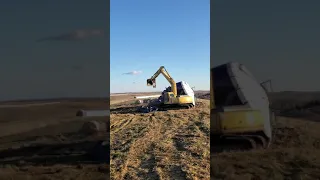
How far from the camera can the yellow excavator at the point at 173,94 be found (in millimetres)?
14914

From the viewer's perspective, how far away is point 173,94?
1506cm

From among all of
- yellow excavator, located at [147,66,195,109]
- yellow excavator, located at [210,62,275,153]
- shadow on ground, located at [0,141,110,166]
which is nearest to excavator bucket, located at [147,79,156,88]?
yellow excavator, located at [147,66,195,109]

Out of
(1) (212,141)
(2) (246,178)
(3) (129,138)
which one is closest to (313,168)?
(2) (246,178)

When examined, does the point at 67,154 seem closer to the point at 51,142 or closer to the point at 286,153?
the point at 51,142

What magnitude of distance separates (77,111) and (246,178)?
5.58 feet

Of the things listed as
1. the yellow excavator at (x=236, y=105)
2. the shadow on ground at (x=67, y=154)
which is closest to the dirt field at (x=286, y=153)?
the yellow excavator at (x=236, y=105)

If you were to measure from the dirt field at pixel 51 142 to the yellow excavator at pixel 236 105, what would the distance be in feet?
3.39

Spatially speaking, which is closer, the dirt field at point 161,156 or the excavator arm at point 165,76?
the dirt field at point 161,156

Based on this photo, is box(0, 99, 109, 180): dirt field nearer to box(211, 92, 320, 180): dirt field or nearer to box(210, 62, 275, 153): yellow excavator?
box(210, 62, 275, 153): yellow excavator

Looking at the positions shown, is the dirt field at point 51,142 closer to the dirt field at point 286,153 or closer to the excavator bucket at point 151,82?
the dirt field at point 286,153

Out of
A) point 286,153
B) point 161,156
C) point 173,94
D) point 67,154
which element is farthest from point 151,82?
point 286,153

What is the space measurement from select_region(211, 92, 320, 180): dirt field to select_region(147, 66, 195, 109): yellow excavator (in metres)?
11.6

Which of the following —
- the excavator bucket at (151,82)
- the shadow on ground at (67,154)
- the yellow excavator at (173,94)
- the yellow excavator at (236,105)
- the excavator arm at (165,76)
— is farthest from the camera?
the yellow excavator at (173,94)

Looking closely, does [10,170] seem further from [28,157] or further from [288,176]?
[288,176]
